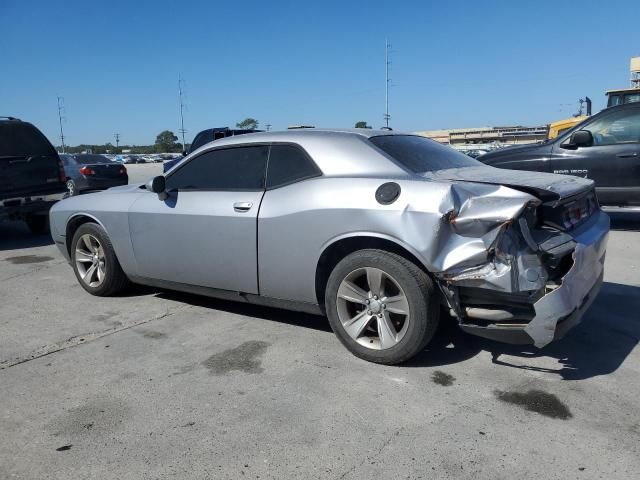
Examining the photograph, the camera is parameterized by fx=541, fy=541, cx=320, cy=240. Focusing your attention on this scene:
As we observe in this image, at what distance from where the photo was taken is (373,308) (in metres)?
3.58

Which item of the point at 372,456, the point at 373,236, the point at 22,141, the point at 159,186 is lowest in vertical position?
the point at 372,456

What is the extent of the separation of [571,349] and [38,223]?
9.07 metres

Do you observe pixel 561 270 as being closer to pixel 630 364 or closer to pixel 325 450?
pixel 630 364

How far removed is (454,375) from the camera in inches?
136

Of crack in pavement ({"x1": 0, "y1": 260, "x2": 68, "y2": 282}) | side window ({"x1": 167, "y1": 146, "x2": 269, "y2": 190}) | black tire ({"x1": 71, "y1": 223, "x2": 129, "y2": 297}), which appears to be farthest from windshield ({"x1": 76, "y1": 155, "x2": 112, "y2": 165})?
side window ({"x1": 167, "y1": 146, "x2": 269, "y2": 190})

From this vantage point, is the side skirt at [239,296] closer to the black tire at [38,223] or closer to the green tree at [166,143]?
the black tire at [38,223]

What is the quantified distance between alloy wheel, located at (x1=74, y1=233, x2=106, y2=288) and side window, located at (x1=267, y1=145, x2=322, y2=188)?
2.13m

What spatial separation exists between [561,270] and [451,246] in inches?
27.1

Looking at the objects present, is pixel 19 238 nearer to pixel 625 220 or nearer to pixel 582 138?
pixel 582 138

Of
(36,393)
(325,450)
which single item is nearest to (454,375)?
(325,450)

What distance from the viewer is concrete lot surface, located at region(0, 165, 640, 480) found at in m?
2.56

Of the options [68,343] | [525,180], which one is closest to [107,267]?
[68,343]

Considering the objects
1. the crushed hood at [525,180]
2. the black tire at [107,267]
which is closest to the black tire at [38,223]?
the black tire at [107,267]

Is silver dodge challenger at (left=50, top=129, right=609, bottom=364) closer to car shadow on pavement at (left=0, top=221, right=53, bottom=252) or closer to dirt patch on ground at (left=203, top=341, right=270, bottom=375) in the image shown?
dirt patch on ground at (left=203, top=341, right=270, bottom=375)
